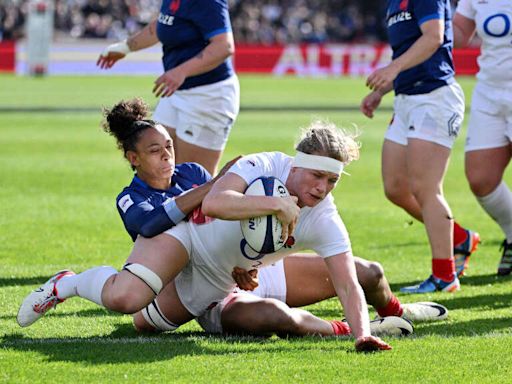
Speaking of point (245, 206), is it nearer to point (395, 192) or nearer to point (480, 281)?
point (395, 192)

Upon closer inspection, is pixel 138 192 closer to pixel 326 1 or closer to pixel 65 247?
pixel 65 247

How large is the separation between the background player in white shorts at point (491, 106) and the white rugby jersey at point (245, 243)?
8.47 feet

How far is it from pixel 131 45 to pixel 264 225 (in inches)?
153

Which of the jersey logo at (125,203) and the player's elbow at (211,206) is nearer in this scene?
the player's elbow at (211,206)

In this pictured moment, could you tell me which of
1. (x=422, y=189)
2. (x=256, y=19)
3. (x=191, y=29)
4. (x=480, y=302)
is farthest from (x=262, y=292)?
(x=256, y=19)

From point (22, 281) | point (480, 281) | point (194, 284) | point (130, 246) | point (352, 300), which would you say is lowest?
point (130, 246)

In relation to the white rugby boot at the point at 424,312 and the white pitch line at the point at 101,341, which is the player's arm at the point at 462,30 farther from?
the white pitch line at the point at 101,341

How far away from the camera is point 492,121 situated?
808 cm

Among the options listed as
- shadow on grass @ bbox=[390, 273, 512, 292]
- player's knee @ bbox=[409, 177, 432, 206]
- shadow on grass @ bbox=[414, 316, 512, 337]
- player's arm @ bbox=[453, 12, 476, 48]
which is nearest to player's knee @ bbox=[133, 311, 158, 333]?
shadow on grass @ bbox=[414, 316, 512, 337]

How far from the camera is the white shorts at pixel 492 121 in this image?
8.02 m

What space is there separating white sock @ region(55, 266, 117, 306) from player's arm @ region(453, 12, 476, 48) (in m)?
3.55

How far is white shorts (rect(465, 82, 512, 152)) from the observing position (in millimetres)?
8023

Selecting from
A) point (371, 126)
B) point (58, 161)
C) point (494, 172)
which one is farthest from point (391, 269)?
point (371, 126)

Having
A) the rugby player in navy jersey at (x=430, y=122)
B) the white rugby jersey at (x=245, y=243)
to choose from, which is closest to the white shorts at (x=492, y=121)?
the rugby player in navy jersey at (x=430, y=122)
